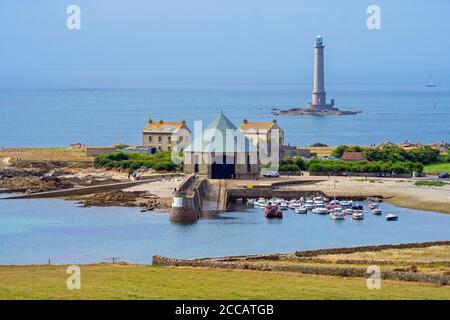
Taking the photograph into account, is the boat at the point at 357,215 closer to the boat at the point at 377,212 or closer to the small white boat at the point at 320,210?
the boat at the point at 377,212

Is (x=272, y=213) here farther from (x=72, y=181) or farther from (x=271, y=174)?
(x=72, y=181)

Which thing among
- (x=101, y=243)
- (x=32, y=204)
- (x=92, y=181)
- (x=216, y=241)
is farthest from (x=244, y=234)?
(x=92, y=181)

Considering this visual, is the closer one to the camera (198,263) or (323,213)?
(198,263)

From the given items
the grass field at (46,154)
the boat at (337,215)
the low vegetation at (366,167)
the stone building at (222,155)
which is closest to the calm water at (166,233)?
the boat at (337,215)

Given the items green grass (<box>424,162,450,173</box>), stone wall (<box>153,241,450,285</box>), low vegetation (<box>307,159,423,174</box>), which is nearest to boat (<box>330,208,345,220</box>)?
low vegetation (<box>307,159,423,174</box>)

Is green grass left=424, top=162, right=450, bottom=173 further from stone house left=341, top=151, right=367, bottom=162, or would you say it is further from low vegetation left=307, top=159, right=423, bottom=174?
stone house left=341, top=151, right=367, bottom=162
